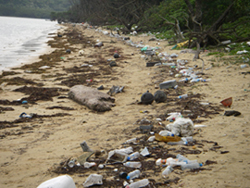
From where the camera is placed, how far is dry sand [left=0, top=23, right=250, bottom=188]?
211 centimetres

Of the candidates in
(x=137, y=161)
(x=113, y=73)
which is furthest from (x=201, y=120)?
(x=113, y=73)

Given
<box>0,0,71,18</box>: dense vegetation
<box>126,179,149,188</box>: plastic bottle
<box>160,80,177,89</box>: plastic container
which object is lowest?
<box>126,179,149,188</box>: plastic bottle

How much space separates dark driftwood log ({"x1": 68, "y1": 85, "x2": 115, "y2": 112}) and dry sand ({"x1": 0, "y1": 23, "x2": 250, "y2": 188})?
14cm

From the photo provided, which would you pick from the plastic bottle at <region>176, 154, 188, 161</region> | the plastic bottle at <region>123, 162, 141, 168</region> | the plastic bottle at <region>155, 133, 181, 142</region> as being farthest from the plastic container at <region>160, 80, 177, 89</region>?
the plastic bottle at <region>123, 162, 141, 168</region>

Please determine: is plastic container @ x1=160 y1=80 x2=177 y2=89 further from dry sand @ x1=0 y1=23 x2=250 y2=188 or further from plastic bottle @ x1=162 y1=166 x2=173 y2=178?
plastic bottle @ x1=162 y1=166 x2=173 y2=178

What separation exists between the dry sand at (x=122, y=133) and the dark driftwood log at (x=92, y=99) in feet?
0.46

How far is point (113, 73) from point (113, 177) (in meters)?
5.47

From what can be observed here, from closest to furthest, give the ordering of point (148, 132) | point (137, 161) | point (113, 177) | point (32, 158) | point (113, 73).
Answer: point (113, 177), point (137, 161), point (32, 158), point (148, 132), point (113, 73)

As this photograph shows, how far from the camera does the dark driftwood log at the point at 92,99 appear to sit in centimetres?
446

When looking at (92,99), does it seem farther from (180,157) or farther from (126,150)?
(180,157)

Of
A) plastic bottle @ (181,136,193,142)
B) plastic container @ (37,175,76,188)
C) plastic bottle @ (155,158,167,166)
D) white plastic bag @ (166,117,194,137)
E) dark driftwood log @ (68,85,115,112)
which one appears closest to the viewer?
plastic container @ (37,175,76,188)

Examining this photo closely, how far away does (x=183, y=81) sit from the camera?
553cm

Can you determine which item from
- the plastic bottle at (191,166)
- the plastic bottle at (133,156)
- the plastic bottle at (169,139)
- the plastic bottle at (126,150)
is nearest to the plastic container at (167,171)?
the plastic bottle at (191,166)

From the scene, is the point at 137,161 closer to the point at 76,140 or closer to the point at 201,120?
the point at 76,140
